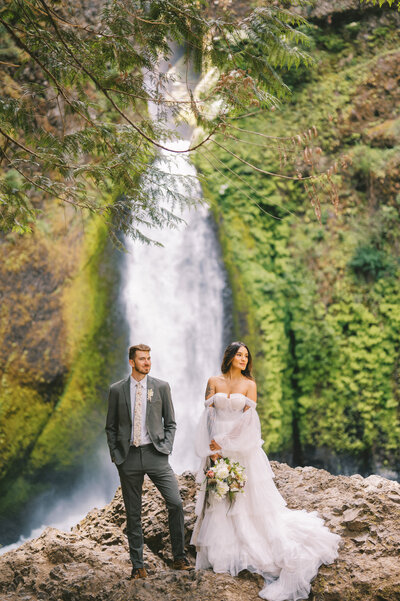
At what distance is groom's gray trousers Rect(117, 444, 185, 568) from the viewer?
4.11m

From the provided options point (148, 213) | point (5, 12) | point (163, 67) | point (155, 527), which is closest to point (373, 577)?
point (155, 527)

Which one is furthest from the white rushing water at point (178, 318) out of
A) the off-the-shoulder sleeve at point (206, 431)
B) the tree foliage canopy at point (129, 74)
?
the off-the-shoulder sleeve at point (206, 431)

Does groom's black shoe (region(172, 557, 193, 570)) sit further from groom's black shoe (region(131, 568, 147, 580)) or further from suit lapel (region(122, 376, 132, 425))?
suit lapel (region(122, 376, 132, 425))

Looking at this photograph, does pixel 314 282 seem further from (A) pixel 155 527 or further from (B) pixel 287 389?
(A) pixel 155 527

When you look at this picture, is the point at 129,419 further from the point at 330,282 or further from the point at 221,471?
the point at 330,282

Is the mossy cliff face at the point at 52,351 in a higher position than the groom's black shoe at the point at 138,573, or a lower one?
higher

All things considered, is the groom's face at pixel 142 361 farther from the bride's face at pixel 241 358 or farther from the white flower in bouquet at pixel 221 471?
the white flower in bouquet at pixel 221 471

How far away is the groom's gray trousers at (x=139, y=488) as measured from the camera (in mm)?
4113

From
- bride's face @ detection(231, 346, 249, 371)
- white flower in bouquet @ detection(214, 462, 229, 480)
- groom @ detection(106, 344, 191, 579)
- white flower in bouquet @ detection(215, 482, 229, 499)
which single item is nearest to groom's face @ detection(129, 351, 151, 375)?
groom @ detection(106, 344, 191, 579)

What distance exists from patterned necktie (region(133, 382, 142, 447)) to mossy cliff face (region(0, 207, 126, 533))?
4928 millimetres

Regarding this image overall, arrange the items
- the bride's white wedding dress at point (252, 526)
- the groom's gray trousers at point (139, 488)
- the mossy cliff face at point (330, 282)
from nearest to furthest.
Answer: the bride's white wedding dress at point (252, 526) → the groom's gray trousers at point (139, 488) → the mossy cliff face at point (330, 282)

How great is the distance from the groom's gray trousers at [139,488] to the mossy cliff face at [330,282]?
564cm

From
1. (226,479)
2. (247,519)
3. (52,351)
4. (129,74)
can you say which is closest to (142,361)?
(226,479)

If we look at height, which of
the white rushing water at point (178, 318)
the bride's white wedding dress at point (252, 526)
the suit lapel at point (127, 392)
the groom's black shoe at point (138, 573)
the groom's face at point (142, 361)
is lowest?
the groom's black shoe at point (138, 573)
